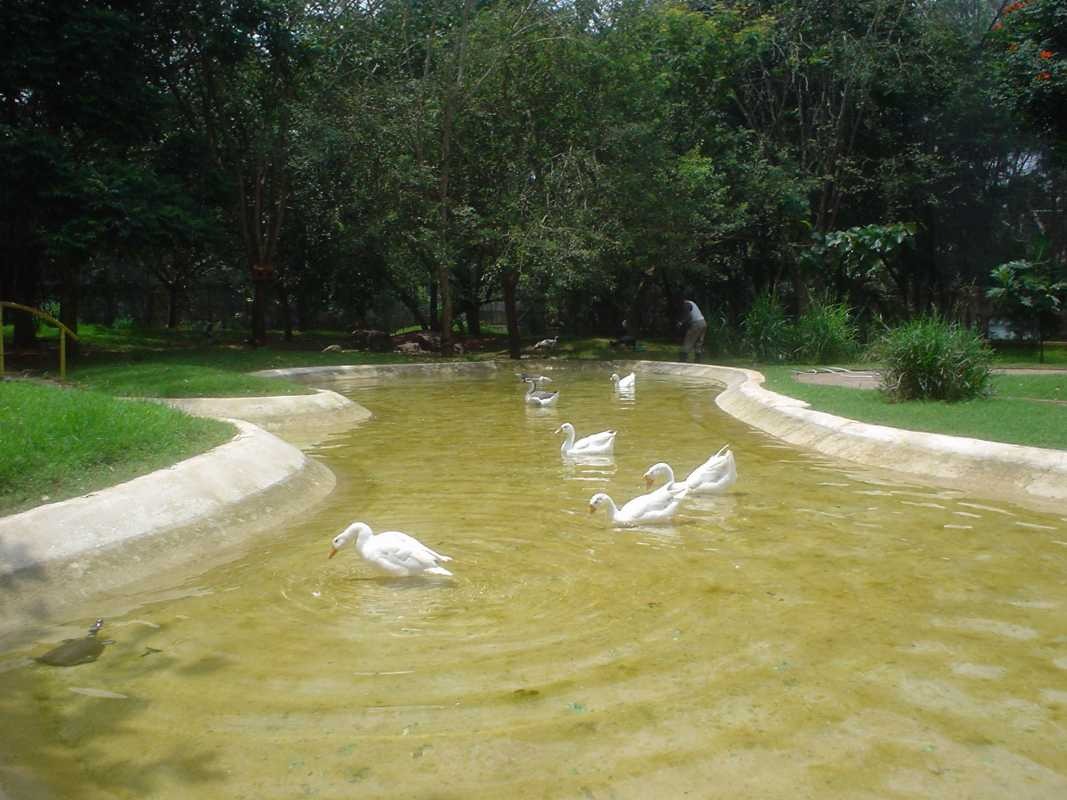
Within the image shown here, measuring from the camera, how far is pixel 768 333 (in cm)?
2723

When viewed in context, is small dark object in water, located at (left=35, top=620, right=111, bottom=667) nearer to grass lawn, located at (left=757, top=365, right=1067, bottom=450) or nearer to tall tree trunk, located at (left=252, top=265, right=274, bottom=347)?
grass lawn, located at (left=757, top=365, right=1067, bottom=450)

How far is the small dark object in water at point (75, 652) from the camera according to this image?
219 inches

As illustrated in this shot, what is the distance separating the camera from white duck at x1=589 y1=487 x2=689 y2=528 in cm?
869

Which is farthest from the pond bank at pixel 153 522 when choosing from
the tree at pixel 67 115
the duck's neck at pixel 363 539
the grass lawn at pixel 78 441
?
the tree at pixel 67 115

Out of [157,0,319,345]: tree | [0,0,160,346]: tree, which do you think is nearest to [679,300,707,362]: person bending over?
[157,0,319,345]: tree

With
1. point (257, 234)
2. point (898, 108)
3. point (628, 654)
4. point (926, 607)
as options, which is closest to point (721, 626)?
point (628, 654)

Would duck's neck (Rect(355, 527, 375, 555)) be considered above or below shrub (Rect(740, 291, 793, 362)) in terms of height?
below

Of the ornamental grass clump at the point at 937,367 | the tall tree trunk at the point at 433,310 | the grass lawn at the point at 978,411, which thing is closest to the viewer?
the grass lawn at the point at 978,411

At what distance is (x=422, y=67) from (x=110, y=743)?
1152 inches

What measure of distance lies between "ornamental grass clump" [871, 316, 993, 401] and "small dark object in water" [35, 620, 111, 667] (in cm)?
1228

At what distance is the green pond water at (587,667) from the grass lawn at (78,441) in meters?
1.36

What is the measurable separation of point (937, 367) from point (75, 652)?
12.7 m

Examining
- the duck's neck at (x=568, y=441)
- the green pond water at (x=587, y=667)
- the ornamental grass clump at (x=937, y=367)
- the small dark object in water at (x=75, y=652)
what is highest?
the ornamental grass clump at (x=937, y=367)

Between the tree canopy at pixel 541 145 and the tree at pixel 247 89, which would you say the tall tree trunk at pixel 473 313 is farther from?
the tree at pixel 247 89
